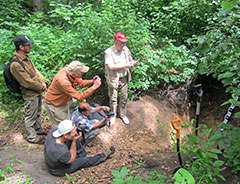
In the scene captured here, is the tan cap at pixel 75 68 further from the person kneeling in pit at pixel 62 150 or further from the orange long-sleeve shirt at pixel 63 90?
the person kneeling in pit at pixel 62 150

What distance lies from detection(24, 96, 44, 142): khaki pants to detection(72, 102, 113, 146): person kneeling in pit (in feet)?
2.67

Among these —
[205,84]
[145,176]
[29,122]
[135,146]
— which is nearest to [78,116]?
[29,122]

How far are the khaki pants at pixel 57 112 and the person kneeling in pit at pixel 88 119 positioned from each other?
196mm

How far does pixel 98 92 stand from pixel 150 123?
171 cm

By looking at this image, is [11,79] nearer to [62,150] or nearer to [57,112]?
[57,112]

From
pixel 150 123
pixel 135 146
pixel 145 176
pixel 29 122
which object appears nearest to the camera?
pixel 145 176

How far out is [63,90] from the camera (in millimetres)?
3516

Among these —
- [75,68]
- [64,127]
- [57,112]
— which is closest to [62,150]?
[64,127]

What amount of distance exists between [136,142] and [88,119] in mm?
Answer: 1265

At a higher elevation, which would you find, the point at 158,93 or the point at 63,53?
the point at 63,53

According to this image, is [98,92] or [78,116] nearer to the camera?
[78,116]

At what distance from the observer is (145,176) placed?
3.14m

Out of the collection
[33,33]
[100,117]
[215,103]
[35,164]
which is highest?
[33,33]

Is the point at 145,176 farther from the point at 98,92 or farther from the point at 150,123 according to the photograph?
the point at 98,92
